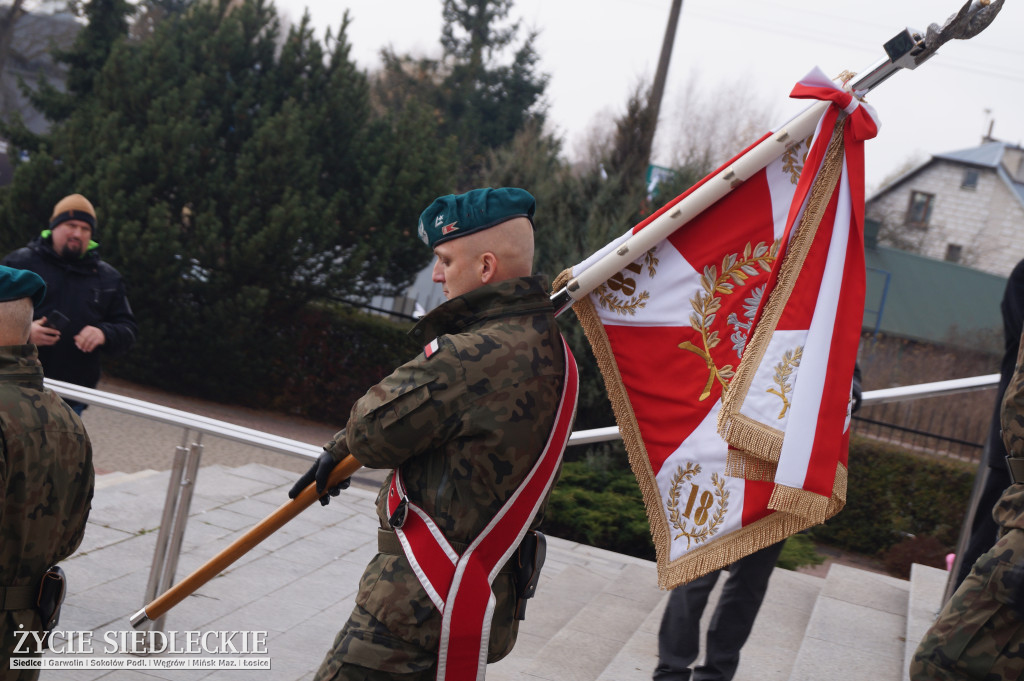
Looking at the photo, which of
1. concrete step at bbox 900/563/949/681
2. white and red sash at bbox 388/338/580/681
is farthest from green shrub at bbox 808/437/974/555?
white and red sash at bbox 388/338/580/681

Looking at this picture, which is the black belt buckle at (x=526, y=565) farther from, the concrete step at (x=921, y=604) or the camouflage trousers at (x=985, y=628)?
the concrete step at (x=921, y=604)

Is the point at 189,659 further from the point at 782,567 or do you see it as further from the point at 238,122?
the point at 238,122

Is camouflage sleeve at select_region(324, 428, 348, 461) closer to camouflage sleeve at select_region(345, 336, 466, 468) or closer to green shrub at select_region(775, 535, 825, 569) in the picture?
camouflage sleeve at select_region(345, 336, 466, 468)

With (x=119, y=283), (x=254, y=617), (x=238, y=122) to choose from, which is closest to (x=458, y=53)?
(x=238, y=122)

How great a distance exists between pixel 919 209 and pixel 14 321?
43457 millimetres

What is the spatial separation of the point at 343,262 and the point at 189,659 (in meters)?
9.05

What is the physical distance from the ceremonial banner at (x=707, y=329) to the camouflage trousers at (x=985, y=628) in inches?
18.0

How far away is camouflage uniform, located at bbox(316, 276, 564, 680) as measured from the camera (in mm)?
2219

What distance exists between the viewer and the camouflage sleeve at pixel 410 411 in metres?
2.20

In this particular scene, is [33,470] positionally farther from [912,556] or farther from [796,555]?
[912,556]

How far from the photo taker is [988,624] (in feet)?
7.47

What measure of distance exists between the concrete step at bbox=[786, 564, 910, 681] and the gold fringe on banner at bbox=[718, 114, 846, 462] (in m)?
1.86

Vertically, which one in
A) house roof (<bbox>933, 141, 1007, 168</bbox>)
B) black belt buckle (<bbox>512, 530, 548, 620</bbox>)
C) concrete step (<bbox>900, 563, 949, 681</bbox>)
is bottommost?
concrete step (<bbox>900, 563, 949, 681</bbox>)

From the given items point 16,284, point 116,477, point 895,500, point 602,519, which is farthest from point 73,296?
point 895,500
